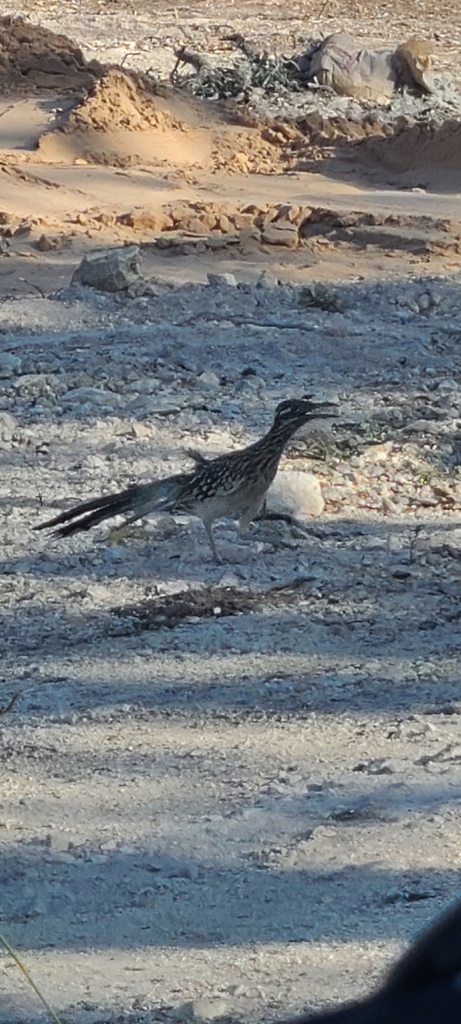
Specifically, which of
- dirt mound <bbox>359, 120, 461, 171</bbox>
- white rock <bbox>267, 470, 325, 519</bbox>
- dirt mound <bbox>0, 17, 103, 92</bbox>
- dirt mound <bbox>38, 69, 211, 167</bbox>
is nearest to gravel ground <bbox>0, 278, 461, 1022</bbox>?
white rock <bbox>267, 470, 325, 519</bbox>

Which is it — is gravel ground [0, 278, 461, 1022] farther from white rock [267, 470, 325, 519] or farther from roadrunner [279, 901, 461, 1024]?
roadrunner [279, 901, 461, 1024]

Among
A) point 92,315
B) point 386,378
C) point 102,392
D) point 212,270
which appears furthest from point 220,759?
point 212,270

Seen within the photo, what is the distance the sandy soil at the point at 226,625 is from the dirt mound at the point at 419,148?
1990mm

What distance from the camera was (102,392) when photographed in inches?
344

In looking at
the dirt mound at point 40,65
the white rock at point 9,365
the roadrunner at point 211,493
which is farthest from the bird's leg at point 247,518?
the dirt mound at point 40,65

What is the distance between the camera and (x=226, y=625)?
5.87m

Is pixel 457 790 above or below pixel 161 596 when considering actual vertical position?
above

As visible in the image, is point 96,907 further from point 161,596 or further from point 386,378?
point 386,378

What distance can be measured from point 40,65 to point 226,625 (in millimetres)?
13165

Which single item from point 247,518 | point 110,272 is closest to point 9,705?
point 247,518

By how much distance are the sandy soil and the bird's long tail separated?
0.26 meters

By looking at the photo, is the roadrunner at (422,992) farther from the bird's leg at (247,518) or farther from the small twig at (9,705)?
the bird's leg at (247,518)

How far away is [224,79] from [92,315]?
8.36 meters

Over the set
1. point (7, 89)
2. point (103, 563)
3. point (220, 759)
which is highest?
point (220, 759)
